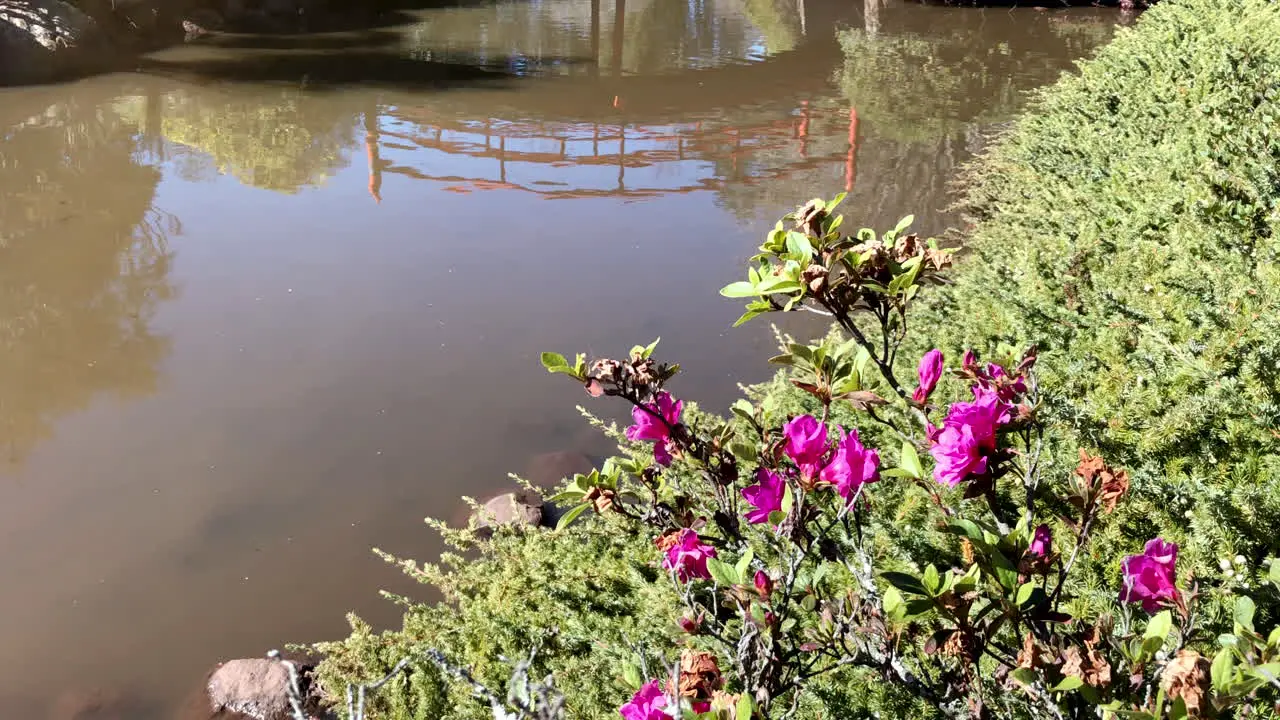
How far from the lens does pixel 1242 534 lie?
235 cm

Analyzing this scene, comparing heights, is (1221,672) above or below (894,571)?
above

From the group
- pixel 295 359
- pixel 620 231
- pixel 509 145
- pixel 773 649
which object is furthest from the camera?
pixel 509 145

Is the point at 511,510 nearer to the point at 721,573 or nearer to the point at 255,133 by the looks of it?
the point at 721,573

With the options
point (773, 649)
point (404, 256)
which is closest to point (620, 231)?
point (404, 256)

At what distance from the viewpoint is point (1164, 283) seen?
362 cm

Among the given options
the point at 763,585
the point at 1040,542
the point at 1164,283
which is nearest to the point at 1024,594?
the point at 1040,542

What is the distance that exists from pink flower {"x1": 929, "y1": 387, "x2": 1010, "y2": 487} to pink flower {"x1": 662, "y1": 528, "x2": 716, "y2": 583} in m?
0.42

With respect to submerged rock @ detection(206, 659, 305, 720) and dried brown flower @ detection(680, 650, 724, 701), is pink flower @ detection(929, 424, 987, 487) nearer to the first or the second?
dried brown flower @ detection(680, 650, 724, 701)

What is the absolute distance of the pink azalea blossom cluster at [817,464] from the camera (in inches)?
58.7

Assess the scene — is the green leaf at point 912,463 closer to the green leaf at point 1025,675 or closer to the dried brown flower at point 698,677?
the green leaf at point 1025,675

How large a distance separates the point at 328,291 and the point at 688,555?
527cm

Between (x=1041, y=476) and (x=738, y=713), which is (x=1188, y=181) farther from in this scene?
(x=738, y=713)

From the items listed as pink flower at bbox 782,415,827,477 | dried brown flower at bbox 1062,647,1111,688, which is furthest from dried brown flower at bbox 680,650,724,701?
dried brown flower at bbox 1062,647,1111,688

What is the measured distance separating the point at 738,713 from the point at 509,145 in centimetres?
995
